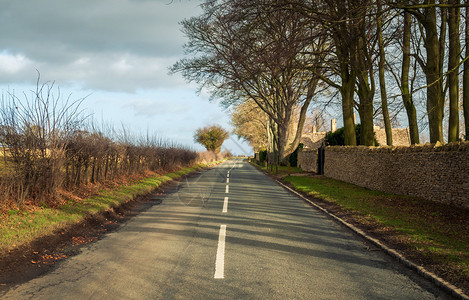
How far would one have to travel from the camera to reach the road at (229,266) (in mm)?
4262

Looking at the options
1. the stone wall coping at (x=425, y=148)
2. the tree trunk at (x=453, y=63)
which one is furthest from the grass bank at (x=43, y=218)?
the tree trunk at (x=453, y=63)

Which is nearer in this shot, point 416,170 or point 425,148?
point 425,148

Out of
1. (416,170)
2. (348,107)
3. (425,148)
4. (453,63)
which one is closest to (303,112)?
(348,107)

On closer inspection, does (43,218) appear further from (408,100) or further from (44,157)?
(408,100)

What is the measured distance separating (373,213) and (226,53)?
19.4 m

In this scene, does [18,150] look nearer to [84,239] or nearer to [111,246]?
[84,239]

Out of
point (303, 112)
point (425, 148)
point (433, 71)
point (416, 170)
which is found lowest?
point (416, 170)

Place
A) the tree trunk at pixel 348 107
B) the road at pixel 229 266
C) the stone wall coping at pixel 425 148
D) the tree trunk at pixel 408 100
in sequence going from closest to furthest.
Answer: the road at pixel 229 266
the stone wall coping at pixel 425 148
the tree trunk at pixel 408 100
the tree trunk at pixel 348 107

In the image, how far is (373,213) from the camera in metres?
9.88

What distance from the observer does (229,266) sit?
5.18 metres

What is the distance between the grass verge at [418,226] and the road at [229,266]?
56 centimetres

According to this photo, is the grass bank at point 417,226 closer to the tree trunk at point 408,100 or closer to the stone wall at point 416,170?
the stone wall at point 416,170

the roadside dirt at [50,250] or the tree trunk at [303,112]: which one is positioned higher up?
the tree trunk at [303,112]

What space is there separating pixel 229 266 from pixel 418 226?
530 cm
